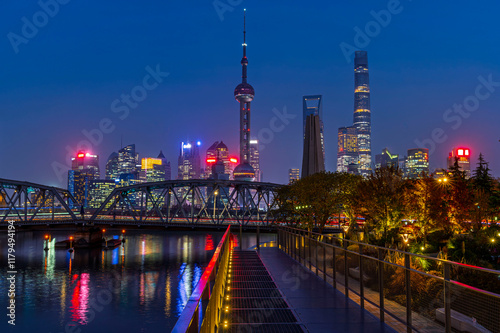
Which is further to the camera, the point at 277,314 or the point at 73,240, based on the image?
the point at 73,240

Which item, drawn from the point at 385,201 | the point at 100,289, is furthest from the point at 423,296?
the point at 100,289

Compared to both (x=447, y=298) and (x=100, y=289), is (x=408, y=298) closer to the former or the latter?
(x=447, y=298)

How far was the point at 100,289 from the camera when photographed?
185 feet

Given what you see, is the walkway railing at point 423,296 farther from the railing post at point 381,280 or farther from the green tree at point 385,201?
the green tree at point 385,201

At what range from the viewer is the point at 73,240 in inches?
4035

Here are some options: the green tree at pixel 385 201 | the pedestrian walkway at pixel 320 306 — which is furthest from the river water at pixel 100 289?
the pedestrian walkway at pixel 320 306

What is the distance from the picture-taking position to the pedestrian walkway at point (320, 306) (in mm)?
9156

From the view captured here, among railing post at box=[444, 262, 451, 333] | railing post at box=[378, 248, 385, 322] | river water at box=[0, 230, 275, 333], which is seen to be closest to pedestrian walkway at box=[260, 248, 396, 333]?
railing post at box=[378, 248, 385, 322]

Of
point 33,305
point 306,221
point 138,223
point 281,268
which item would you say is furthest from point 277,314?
point 138,223

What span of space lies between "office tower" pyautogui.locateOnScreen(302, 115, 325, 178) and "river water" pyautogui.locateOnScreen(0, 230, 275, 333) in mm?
28794

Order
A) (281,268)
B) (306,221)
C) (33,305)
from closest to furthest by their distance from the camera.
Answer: (281,268) < (306,221) < (33,305)

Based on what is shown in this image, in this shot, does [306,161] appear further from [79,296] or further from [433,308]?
[433,308]

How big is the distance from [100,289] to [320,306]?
52.0 metres

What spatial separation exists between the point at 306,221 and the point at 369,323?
119ft
